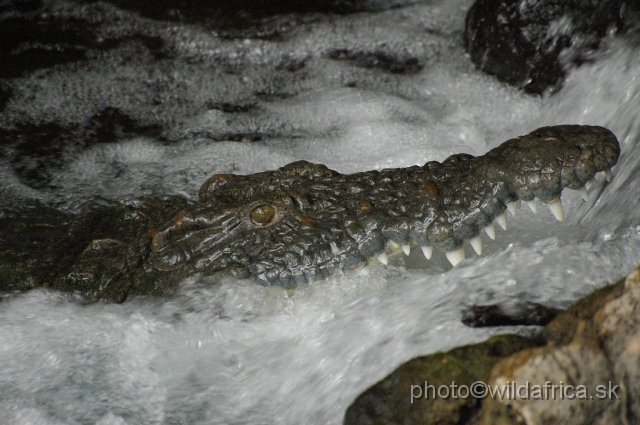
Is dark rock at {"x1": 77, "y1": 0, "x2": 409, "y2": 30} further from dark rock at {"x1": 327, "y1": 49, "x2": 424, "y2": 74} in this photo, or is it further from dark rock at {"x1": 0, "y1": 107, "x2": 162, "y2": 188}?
dark rock at {"x1": 0, "y1": 107, "x2": 162, "y2": 188}

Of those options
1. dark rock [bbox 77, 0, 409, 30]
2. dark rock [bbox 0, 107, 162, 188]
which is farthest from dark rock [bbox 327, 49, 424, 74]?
dark rock [bbox 0, 107, 162, 188]

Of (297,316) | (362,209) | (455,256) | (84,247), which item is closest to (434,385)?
(455,256)

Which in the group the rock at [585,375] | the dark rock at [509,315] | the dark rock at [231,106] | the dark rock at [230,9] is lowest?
the dark rock at [231,106]

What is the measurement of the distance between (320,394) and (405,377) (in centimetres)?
58

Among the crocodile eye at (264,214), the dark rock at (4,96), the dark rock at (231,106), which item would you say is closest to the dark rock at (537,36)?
the dark rock at (231,106)

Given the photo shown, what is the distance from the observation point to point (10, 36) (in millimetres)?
5520

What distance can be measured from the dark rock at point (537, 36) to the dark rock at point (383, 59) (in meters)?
0.58

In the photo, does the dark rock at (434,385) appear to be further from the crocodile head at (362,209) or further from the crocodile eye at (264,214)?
the crocodile eye at (264,214)

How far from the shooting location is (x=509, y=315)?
1890mm

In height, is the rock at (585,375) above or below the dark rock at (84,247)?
above

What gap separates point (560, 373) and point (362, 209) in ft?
3.93

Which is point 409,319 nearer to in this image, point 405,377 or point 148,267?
point 405,377

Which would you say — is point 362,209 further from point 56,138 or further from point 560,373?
point 56,138

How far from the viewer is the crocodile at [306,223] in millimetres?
2262
